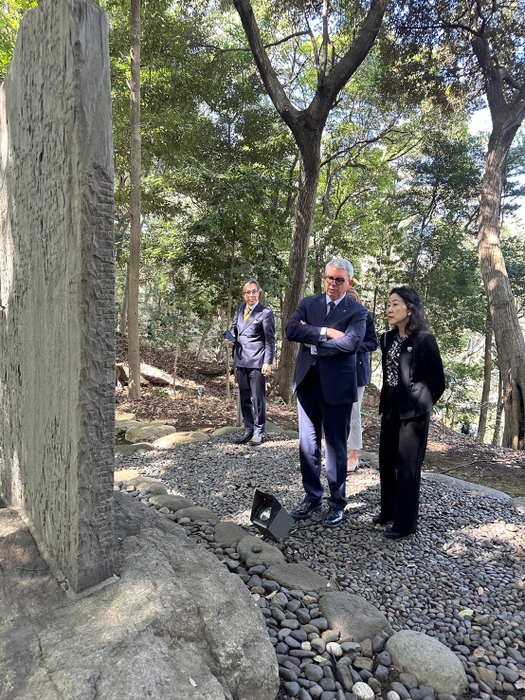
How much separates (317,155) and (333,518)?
6350mm

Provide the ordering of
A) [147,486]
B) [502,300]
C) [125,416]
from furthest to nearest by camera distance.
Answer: [502,300], [125,416], [147,486]

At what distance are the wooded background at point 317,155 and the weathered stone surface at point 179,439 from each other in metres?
2.37

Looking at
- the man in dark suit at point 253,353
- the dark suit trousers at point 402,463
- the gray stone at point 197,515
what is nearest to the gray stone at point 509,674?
the dark suit trousers at point 402,463

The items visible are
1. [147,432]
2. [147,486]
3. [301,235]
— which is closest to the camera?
[147,486]

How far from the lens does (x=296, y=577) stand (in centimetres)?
246

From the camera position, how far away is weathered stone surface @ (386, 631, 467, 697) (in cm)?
184

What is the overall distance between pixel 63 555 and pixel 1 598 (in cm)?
25

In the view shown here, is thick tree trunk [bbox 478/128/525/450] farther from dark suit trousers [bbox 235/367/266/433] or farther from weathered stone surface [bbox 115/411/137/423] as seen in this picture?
weathered stone surface [bbox 115/411/137/423]

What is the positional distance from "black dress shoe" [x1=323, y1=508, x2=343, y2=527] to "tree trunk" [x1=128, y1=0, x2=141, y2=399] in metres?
5.07

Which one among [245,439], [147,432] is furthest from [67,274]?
[147,432]

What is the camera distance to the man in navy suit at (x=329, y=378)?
10.1 ft

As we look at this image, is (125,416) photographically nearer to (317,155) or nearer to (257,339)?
(257,339)

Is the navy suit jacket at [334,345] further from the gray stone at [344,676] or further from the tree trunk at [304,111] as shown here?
the tree trunk at [304,111]

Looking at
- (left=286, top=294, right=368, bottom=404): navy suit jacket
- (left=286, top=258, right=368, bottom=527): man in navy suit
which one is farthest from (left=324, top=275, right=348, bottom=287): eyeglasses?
(left=286, top=294, right=368, bottom=404): navy suit jacket
